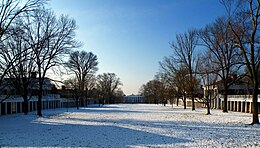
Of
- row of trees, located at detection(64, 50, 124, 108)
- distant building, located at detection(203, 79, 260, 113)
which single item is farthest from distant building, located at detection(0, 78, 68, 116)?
distant building, located at detection(203, 79, 260, 113)

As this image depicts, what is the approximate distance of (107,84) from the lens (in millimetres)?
112250

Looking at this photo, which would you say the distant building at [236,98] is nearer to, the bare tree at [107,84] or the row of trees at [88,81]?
the row of trees at [88,81]

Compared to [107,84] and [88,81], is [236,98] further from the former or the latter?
[107,84]

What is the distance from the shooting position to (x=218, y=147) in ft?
38.0

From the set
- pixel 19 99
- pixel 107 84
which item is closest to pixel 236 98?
pixel 19 99

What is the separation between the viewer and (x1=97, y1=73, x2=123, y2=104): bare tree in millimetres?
109125

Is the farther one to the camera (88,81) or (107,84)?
(107,84)

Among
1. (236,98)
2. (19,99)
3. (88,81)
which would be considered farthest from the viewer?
(88,81)

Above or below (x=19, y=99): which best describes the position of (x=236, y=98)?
above

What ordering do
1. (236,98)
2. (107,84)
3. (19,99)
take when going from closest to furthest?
(19,99) < (236,98) < (107,84)

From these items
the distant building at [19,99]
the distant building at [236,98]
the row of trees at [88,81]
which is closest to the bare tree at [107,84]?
the row of trees at [88,81]

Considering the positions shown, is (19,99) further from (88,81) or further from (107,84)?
(107,84)

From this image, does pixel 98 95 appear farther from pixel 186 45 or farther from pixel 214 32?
pixel 214 32

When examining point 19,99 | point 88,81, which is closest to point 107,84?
point 88,81
